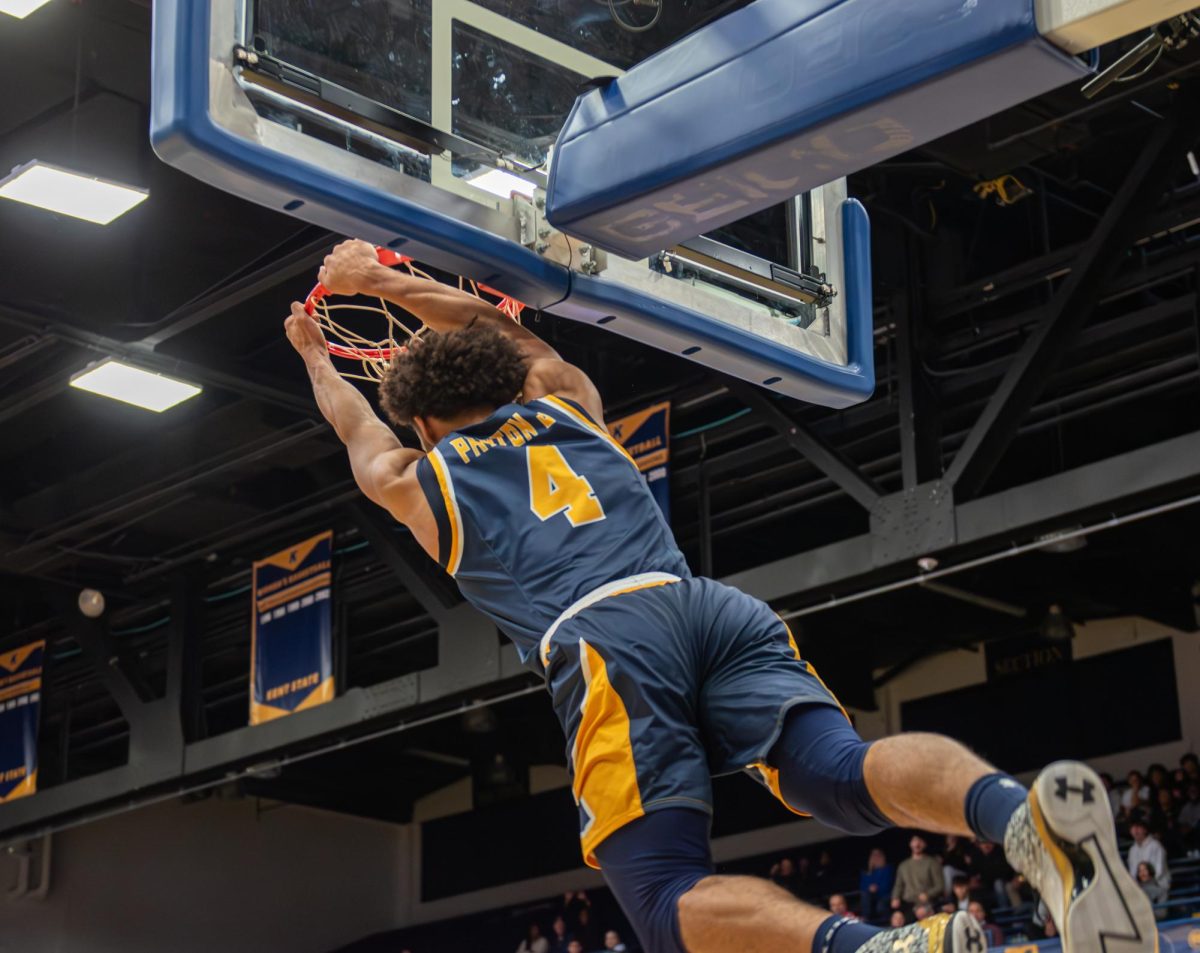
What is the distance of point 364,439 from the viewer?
5.22 metres

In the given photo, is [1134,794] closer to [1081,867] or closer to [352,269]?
[352,269]

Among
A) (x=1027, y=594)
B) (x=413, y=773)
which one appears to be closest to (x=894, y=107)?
(x=1027, y=594)

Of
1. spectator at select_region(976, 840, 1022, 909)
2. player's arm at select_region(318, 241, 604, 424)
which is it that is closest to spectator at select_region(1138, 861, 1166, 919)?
spectator at select_region(976, 840, 1022, 909)

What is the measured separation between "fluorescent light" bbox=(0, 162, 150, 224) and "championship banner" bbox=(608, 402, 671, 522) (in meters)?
4.14

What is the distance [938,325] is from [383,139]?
8.17 m

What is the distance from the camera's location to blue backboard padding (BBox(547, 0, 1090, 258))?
14.2 ft

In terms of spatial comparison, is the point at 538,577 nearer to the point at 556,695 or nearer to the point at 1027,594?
the point at 556,695

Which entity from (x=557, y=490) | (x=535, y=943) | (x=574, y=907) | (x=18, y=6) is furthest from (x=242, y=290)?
(x=574, y=907)

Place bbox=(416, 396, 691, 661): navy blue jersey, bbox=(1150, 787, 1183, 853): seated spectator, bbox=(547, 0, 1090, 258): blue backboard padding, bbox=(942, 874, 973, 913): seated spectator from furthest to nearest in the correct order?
→ bbox=(1150, 787, 1183, 853): seated spectator → bbox=(942, 874, 973, 913): seated spectator → bbox=(416, 396, 691, 661): navy blue jersey → bbox=(547, 0, 1090, 258): blue backboard padding

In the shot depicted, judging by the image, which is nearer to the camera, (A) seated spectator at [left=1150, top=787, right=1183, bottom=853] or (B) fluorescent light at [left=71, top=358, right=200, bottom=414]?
(B) fluorescent light at [left=71, top=358, right=200, bottom=414]

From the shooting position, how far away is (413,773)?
25688mm

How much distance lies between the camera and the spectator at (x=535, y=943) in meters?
20.7

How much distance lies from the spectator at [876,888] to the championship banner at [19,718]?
775 centimetres

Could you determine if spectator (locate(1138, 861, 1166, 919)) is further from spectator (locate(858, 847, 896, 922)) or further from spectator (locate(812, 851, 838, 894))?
spectator (locate(812, 851, 838, 894))
